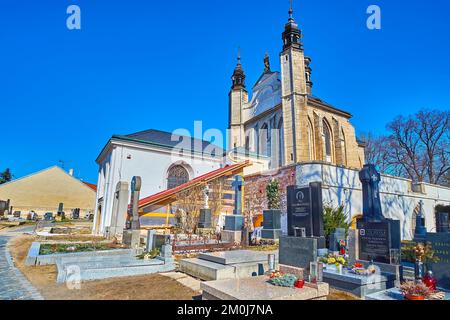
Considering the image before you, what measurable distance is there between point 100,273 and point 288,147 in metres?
20.0

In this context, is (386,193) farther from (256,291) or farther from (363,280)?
(256,291)

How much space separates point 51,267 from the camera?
289 inches

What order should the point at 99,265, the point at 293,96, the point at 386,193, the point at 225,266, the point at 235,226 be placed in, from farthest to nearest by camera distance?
1. the point at 293,96
2. the point at 386,193
3. the point at 235,226
4. the point at 99,265
5. the point at 225,266

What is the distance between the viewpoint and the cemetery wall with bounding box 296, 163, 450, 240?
48.3 ft

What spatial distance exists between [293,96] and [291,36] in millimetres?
6728

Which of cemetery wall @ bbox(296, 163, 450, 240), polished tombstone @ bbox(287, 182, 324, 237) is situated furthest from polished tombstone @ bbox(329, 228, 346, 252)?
cemetery wall @ bbox(296, 163, 450, 240)

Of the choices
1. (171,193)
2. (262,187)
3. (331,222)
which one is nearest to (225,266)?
(331,222)

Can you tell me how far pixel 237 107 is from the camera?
3347 centimetres

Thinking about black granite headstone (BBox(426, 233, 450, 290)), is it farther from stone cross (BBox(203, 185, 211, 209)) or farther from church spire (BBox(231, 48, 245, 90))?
church spire (BBox(231, 48, 245, 90))

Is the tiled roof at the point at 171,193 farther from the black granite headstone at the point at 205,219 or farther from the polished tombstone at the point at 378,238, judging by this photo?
the polished tombstone at the point at 378,238

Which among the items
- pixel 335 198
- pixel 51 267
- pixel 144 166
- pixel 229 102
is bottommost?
pixel 51 267

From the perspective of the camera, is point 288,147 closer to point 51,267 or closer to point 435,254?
point 435,254
